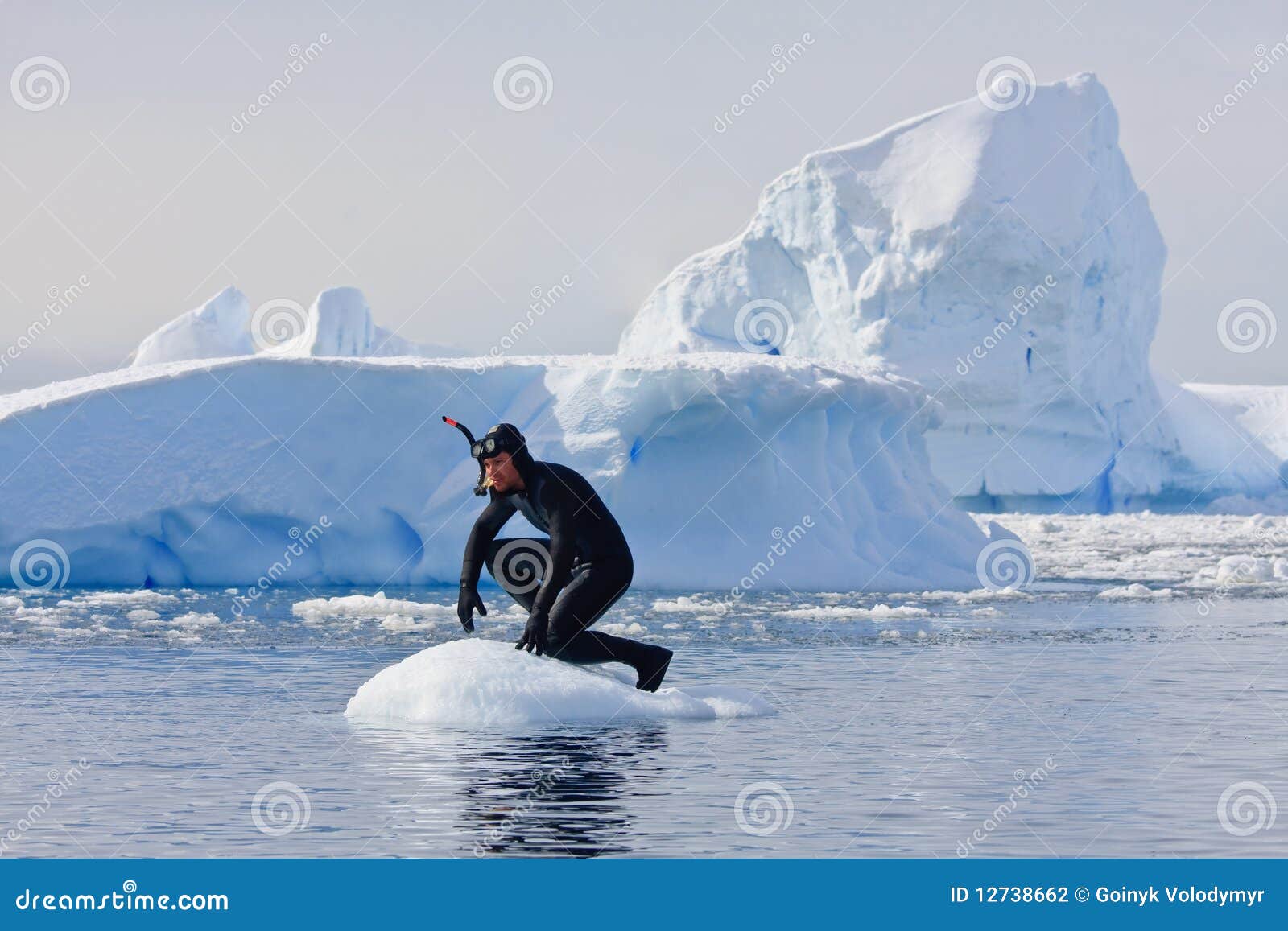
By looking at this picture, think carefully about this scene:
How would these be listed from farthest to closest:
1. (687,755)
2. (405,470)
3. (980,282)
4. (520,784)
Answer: (980,282) < (405,470) < (687,755) < (520,784)

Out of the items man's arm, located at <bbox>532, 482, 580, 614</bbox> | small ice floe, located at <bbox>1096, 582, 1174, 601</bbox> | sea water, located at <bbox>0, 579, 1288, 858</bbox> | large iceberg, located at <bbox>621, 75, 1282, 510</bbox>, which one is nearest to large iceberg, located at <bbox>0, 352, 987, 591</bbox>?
small ice floe, located at <bbox>1096, 582, 1174, 601</bbox>

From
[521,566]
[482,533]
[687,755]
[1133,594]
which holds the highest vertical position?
[482,533]

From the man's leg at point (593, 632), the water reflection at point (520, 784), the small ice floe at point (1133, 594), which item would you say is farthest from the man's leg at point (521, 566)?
the small ice floe at point (1133, 594)

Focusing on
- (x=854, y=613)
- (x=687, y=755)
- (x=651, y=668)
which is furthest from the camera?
(x=854, y=613)

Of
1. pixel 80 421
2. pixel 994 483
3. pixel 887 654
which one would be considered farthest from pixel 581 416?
pixel 994 483

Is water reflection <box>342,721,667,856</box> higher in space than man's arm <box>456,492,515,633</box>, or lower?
lower

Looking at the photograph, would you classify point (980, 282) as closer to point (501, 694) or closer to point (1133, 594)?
point (1133, 594)

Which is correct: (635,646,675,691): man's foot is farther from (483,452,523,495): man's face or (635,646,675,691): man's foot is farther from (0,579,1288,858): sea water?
(483,452,523,495): man's face

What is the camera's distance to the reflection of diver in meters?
5.25

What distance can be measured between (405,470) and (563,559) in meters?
11.6

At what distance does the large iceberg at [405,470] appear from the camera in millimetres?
18297

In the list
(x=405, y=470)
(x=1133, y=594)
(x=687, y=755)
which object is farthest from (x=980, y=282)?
(x=687, y=755)

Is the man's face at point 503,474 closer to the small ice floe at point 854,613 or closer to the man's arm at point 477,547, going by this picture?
the man's arm at point 477,547

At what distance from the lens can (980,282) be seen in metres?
33.0
